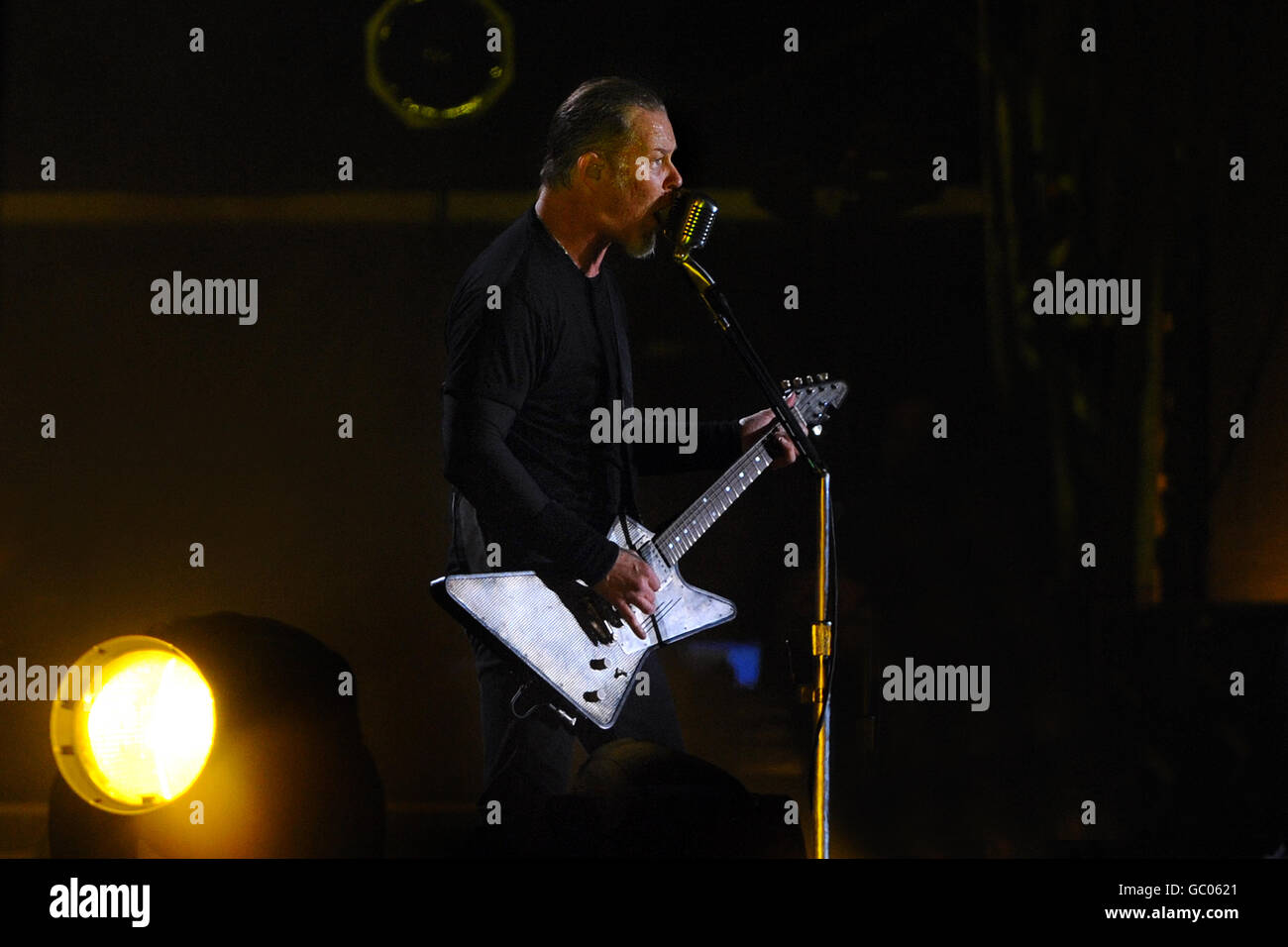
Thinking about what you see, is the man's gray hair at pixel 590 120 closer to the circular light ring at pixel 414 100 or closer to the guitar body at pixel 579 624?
the circular light ring at pixel 414 100

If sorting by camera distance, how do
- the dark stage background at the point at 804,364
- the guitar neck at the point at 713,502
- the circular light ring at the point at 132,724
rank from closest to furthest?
the circular light ring at the point at 132,724 → the dark stage background at the point at 804,364 → the guitar neck at the point at 713,502

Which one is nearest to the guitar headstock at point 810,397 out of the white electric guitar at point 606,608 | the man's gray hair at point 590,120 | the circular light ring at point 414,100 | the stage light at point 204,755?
the white electric guitar at point 606,608

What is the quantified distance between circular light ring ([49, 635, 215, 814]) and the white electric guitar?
0.59m

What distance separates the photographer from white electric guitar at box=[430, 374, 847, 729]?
2049 millimetres

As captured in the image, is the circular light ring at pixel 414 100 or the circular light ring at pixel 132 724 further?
the circular light ring at pixel 414 100

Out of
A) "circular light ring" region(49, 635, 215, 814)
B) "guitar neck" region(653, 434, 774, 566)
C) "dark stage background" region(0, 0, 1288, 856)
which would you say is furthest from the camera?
"guitar neck" region(653, 434, 774, 566)

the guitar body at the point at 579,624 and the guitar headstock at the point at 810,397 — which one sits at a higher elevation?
the guitar headstock at the point at 810,397

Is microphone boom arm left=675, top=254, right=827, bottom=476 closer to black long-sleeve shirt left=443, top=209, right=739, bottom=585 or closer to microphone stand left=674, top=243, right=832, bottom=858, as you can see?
microphone stand left=674, top=243, right=832, bottom=858

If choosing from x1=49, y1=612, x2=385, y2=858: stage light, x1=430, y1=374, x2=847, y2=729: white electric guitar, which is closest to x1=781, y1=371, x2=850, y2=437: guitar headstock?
x1=430, y1=374, x2=847, y2=729: white electric guitar

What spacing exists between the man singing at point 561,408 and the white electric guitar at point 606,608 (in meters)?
0.02

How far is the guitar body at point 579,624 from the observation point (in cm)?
205
